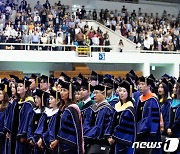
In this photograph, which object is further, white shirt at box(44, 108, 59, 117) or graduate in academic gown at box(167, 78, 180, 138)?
graduate in academic gown at box(167, 78, 180, 138)

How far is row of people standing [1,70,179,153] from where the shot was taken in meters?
7.14

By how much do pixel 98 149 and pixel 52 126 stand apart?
0.87 meters

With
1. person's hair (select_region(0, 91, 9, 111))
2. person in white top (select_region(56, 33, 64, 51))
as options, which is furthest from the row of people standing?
person in white top (select_region(56, 33, 64, 51))

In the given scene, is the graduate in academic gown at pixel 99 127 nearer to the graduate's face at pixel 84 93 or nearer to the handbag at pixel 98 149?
the handbag at pixel 98 149

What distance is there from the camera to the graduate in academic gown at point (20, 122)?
8.23 metres

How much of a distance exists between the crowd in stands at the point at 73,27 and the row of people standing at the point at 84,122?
48.6ft

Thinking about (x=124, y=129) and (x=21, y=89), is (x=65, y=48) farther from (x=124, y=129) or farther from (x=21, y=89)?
(x=124, y=129)

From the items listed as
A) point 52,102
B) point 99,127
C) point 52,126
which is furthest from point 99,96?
point 52,126

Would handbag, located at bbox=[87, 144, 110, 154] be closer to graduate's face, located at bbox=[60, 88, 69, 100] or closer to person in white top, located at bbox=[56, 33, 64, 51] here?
graduate's face, located at bbox=[60, 88, 69, 100]

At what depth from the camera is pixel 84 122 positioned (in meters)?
7.75

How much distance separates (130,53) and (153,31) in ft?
12.3

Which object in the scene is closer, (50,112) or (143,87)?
(50,112)

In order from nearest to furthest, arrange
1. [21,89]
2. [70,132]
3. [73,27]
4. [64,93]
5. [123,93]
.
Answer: [70,132] < [64,93] < [123,93] < [21,89] < [73,27]

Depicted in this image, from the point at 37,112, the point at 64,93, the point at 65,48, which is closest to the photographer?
the point at 64,93
